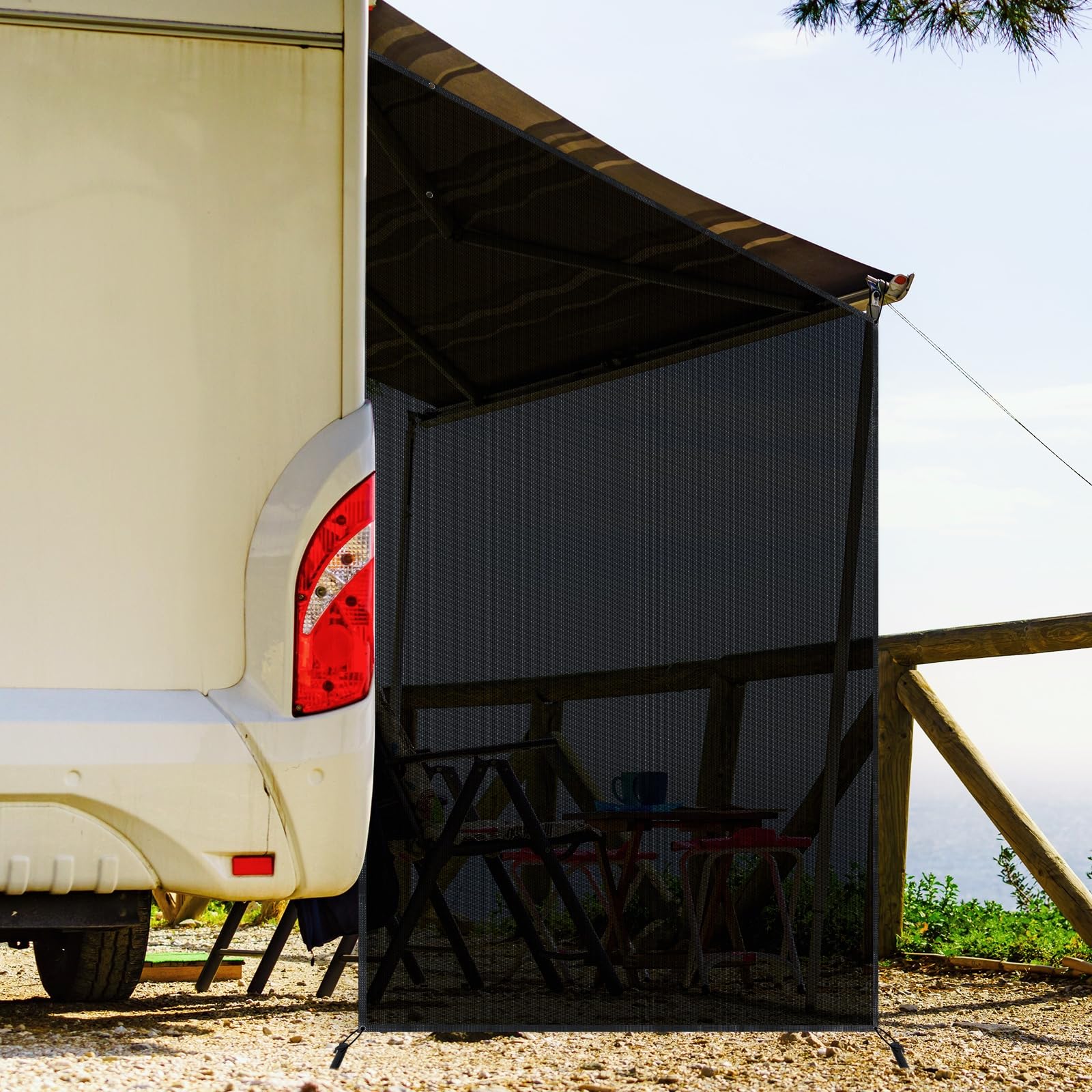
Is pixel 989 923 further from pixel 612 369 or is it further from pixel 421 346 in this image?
pixel 421 346

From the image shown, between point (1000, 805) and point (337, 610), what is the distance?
2.72 m

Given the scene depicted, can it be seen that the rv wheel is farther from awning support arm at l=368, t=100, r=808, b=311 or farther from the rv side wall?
awning support arm at l=368, t=100, r=808, b=311

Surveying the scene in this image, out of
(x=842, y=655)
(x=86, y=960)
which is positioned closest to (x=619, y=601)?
(x=842, y=655)

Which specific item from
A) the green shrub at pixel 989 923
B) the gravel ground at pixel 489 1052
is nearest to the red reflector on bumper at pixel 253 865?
the gravel ground at pixel 489 1052

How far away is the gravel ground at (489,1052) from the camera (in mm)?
2527

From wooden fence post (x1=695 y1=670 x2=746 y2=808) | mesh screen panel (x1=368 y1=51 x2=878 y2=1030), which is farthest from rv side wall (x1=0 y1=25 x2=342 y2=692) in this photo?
wooden fence post (x1=695 y1=670 x2=746 y2=808)

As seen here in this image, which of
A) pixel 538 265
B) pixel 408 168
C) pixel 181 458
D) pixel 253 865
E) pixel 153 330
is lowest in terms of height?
pixel 253 865

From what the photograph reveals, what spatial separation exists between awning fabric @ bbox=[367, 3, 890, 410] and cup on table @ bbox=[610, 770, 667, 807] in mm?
977

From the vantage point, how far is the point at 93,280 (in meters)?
2.39

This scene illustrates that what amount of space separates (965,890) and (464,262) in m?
3.26

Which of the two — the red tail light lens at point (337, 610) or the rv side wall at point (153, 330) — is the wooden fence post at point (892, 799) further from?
the rv side wall at point (153, 330)

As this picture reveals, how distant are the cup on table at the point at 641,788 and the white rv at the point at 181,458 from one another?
876 millimetres

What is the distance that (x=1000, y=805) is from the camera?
4258 mm

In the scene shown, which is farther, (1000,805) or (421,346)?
(1000,805)
